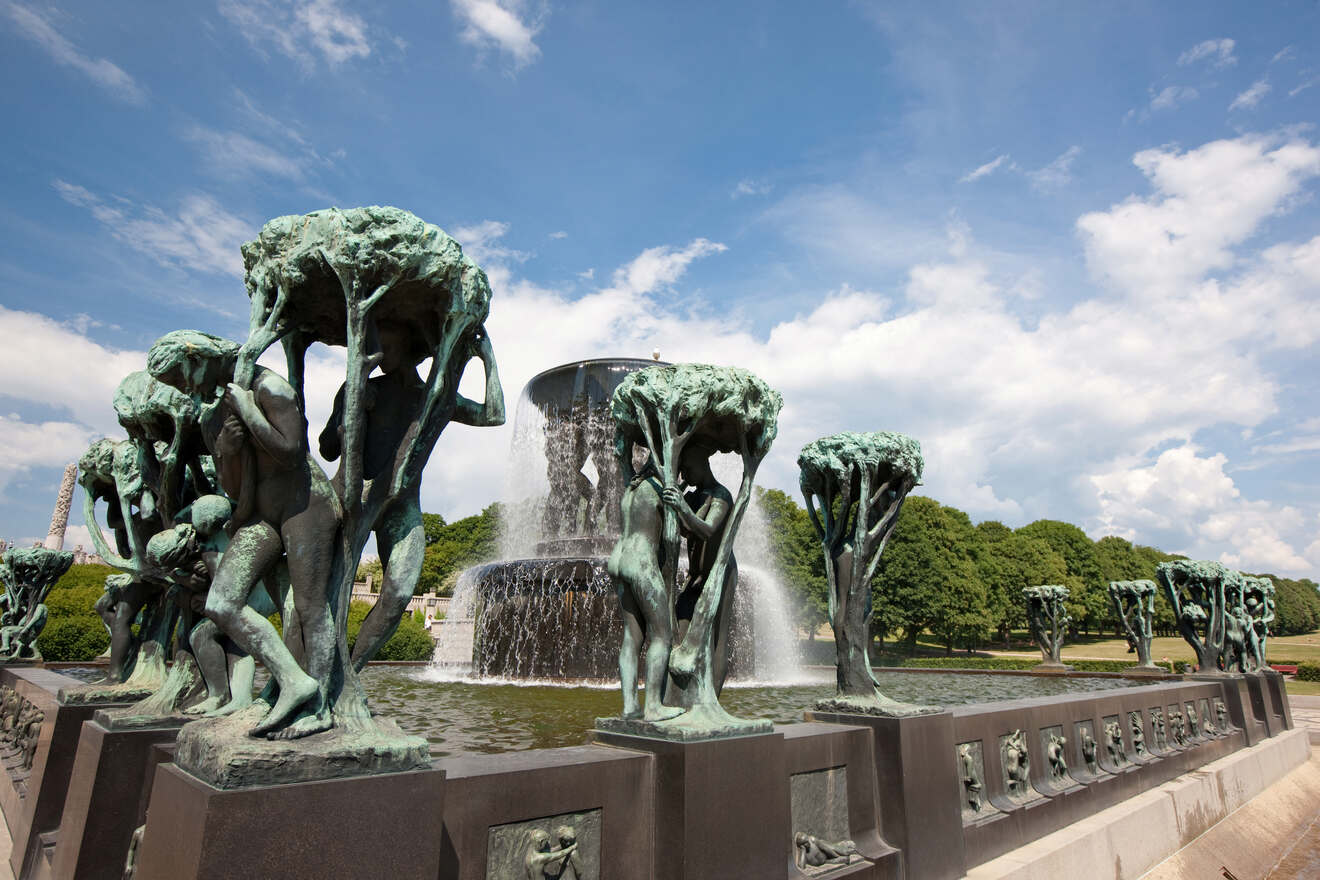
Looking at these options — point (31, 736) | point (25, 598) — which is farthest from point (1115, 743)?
point (25, 598)

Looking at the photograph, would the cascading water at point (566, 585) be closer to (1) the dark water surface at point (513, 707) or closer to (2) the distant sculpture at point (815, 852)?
(1) the dark water surface at point (513, 707)

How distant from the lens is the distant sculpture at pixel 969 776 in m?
5.55

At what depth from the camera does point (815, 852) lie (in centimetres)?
425

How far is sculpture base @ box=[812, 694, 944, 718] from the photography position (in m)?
4.96

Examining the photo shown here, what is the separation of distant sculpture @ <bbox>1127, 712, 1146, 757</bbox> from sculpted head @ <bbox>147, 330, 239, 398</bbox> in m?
9.71

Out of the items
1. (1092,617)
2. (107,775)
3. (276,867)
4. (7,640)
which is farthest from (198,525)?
(1092,617)

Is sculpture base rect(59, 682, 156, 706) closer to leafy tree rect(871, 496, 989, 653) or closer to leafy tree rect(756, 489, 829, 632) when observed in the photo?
leafy tree rect(756, 489, 829, 632)

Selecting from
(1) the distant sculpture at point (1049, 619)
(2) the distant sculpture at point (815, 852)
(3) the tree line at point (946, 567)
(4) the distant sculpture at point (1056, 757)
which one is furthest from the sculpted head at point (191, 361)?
(3) the tree line at point (946, 567)

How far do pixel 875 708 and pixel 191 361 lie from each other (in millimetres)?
4472

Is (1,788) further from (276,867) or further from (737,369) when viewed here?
(737,369)

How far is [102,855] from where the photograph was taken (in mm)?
3385

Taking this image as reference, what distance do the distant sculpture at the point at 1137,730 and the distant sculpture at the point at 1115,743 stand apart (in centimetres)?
50

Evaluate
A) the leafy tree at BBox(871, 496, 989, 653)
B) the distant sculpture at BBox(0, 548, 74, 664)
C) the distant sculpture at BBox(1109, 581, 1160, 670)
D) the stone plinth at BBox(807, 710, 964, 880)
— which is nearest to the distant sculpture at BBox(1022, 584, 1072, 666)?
the distant sculpture at BBox(1109, 581, 1160, 670)

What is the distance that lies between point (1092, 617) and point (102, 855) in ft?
211
